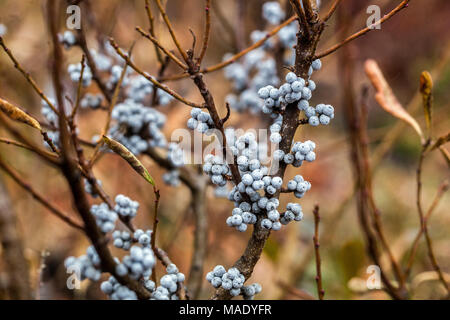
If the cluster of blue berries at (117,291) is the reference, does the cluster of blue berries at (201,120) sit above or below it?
above

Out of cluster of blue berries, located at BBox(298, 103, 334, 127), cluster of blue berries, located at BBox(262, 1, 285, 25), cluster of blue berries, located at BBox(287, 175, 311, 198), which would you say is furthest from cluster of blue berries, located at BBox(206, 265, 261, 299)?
cluster of blue berries, located at BBox(262, 1, 285, 25)

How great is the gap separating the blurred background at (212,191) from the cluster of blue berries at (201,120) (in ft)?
1.85

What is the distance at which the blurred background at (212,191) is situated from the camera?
1.76 metres

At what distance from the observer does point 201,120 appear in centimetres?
85

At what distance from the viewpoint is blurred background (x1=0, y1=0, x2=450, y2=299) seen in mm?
1756

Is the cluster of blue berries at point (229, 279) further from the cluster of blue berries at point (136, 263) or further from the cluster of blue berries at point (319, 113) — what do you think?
the cluster of blue berries at point (319, 113)

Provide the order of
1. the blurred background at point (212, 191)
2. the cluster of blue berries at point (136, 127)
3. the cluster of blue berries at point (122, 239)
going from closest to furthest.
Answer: the cluster of blue berries at point (122, 239) < the cluster of blue berries at point (136, 127) < the blurred background at point (212, 191)

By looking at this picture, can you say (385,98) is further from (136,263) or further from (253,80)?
(136,263)

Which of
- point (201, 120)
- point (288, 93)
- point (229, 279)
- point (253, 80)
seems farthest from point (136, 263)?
point (253, 80)

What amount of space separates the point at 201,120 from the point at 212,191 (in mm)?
1081

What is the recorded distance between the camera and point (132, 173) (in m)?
2.34

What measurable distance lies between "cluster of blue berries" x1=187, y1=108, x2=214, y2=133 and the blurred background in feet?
1.85

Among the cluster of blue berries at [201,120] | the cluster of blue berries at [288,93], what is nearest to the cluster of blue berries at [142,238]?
the cluster of blue berries at [201,120]

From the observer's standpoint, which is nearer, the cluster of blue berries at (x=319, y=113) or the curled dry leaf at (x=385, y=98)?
the cluster of blue berries at (x=319, y=113)
